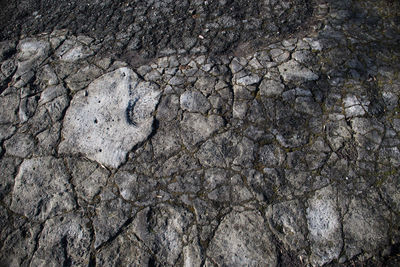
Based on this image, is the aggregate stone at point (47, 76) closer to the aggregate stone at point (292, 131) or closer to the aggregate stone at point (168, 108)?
the aggregate stone at point (168, 108)

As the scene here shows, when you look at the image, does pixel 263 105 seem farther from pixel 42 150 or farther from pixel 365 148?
pixel 42 150

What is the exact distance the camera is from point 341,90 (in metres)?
3.32

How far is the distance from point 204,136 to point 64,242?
4.66 feet

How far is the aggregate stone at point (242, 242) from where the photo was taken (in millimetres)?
2455

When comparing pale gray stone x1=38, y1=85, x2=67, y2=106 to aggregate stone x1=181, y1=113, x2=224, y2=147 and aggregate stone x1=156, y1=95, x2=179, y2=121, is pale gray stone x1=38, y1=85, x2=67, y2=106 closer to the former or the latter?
aggregate stone x1=156, y1=95, x2=179, y2=121

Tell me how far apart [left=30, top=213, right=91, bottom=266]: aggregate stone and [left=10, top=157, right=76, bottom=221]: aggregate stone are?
100 mm

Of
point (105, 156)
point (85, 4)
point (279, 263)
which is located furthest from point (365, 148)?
point (85, 4)

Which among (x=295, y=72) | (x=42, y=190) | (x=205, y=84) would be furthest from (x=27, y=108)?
(x=295, y=72)

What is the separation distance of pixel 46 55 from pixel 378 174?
3.63m

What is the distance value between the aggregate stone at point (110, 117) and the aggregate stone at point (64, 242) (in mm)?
574

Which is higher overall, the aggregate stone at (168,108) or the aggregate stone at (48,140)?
the aggregate stone at (48,140)

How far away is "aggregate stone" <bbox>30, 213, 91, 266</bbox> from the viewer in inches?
99.3

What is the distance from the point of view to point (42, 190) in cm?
289

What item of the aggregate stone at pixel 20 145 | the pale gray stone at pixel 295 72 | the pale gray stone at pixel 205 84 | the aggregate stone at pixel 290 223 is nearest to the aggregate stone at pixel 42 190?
the aggregate stone at pixel 20 145
